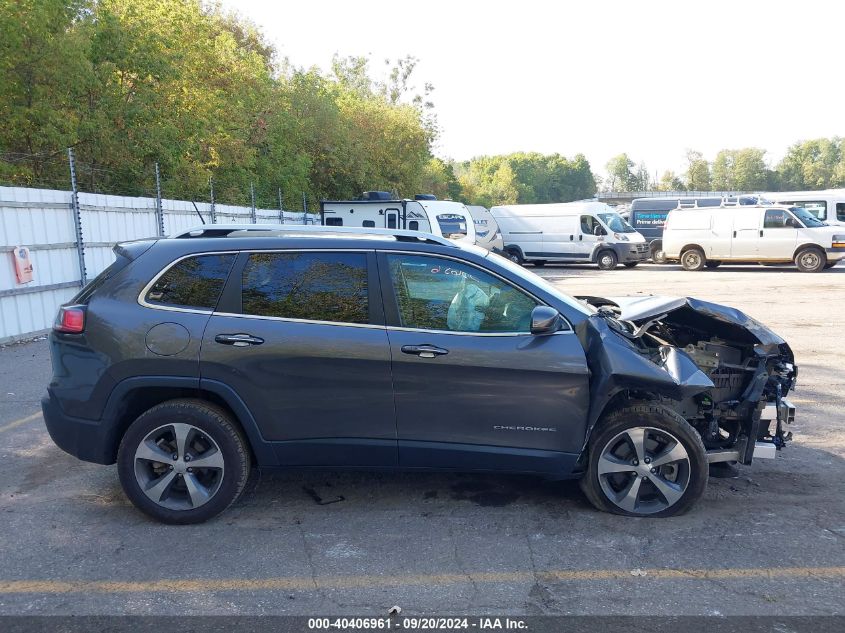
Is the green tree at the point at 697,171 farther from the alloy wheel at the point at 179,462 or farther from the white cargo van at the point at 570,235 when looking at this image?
the alloy wheel at the point at 179,462

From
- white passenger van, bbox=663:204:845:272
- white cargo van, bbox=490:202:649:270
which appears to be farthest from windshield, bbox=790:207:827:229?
white cargo van, bbox=490:202:649:270

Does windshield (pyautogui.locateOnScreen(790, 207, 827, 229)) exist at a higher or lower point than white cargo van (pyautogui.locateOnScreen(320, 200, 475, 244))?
lower

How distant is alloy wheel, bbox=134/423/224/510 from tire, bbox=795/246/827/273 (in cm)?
2268

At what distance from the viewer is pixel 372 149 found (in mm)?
40875

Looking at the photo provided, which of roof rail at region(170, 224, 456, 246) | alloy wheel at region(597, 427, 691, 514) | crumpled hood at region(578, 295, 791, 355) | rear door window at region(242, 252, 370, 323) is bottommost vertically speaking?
alloy wheel at region(597, 427, 691, 514)

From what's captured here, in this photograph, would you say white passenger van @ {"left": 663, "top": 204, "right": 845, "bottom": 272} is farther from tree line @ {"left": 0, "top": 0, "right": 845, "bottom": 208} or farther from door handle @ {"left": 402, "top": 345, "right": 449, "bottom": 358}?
door handle @ {"left": 402, "top": 345, "right": 449, "bottom": 358}

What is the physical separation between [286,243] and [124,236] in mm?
10156

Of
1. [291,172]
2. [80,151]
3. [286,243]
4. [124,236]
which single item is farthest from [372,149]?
[286,243]

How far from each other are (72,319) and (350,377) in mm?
1736

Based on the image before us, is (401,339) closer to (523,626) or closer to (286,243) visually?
(286,243)

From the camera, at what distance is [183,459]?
4270mm

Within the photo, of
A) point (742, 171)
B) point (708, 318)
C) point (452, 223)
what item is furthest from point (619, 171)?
point (708, 318)

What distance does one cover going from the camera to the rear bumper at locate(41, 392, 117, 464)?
14.2 ft

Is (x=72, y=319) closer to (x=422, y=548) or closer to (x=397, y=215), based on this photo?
(x=422, y=548)
